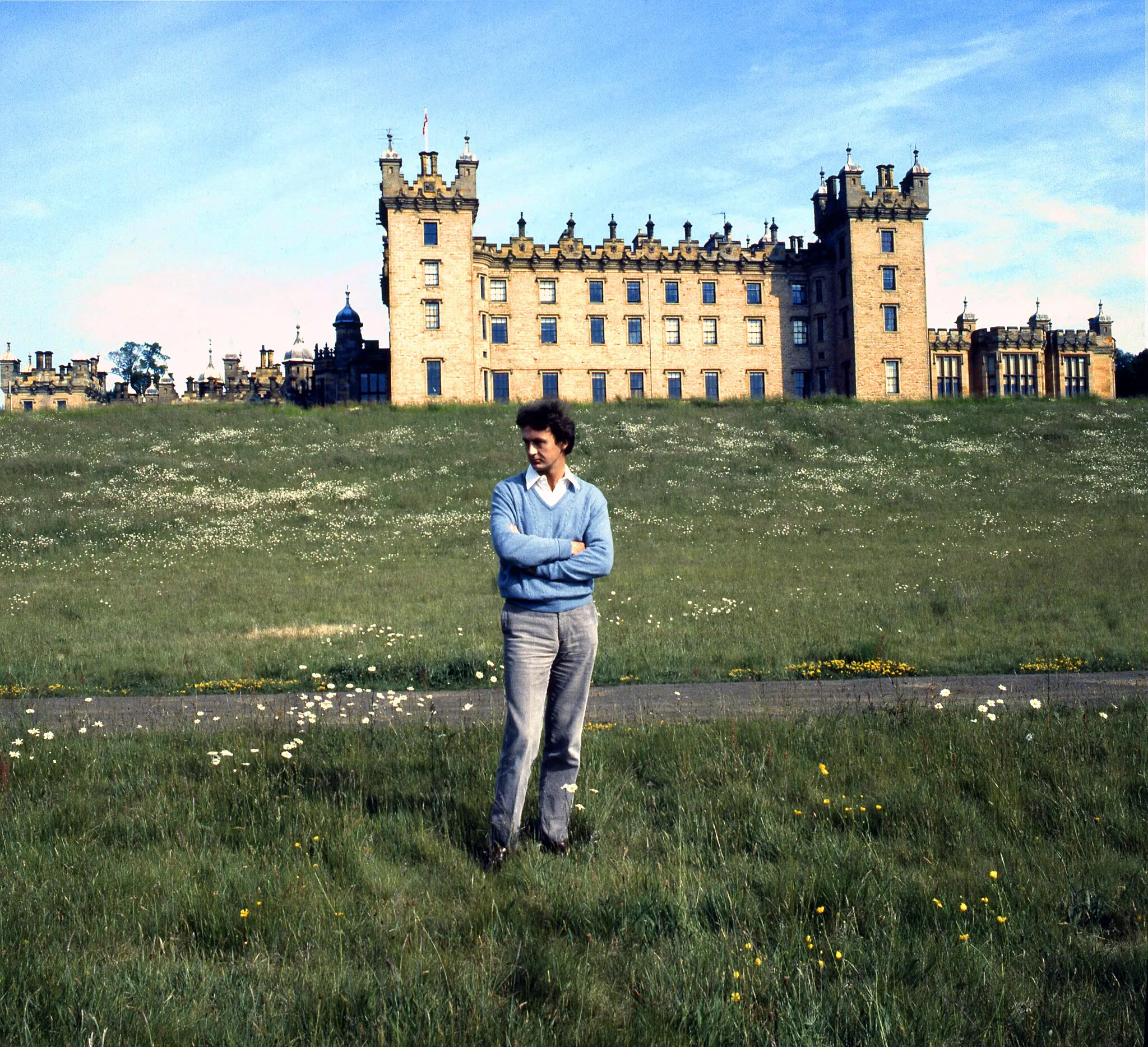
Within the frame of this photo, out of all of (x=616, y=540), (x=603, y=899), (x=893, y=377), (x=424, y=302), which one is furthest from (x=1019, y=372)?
(x=603, y=899)

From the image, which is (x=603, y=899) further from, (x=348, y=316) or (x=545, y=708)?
(x=348, y=316)

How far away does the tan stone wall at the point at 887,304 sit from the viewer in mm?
67938

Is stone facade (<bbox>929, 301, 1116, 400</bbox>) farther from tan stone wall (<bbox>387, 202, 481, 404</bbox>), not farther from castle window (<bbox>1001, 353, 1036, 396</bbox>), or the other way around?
tan stone wall (<bbox>387, 202, 481, 404</bbox>)

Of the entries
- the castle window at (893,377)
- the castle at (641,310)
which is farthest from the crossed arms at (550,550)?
the castle window at (893,377)

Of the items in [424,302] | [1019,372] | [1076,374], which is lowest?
[1076,374]

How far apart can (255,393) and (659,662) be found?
8137 centimetres

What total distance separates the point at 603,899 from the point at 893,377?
68.7 metres

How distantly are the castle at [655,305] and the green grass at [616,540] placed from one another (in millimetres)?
11680

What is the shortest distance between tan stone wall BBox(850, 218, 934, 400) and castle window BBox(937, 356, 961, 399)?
10907 millimetres

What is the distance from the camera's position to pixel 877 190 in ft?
225

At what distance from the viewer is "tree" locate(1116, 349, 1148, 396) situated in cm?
8919

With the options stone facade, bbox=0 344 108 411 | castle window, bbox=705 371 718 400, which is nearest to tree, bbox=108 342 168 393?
stone facade, bbox=0 344 108 411

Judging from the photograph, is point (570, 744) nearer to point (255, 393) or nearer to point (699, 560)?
point (699, 560)

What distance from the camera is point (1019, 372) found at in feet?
256
